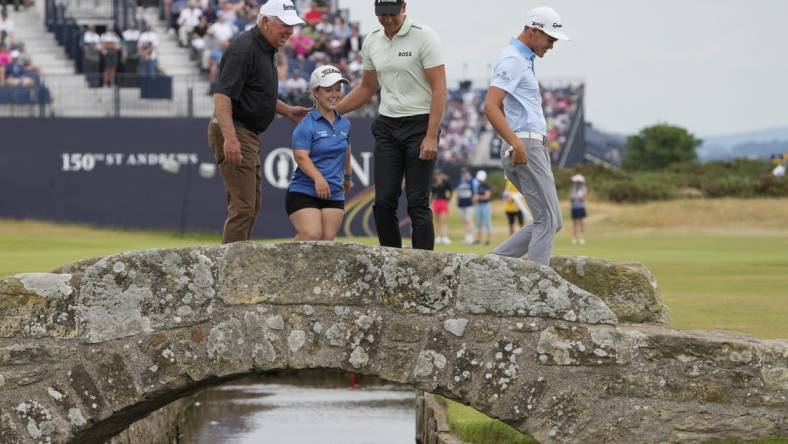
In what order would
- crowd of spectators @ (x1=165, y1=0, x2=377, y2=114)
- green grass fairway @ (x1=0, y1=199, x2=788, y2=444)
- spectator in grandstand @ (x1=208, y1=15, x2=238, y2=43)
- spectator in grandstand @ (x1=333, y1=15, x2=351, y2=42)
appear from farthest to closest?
spectator in grandstand @ (x1=333, y1=15, x2=351, y2=42) < spectator in grandstand @ (x1=208, y1=15, x2=238, y2=43) < crowd of spectators @ (x1=165, y1=0, x2=377, y2=114) < green grass fairway @ (x1=0, y1=199, x2=788, y2=444)

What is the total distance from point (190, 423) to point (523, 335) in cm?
1065

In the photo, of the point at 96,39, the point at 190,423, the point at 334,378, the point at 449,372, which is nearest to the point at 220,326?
the point at 449,372

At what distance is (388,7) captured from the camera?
10.2m

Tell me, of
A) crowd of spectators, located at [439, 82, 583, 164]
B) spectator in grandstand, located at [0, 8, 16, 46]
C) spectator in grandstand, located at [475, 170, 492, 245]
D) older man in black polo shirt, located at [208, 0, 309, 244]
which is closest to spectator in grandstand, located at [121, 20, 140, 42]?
spectator in grandstand, located at [0, 8, 16, 46]

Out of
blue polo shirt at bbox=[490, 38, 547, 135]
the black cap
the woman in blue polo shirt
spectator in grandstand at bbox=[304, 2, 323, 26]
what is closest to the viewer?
blue polo shirt at bbox=[490, 38, 547, 135]

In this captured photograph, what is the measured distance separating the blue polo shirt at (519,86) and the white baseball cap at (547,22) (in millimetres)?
166

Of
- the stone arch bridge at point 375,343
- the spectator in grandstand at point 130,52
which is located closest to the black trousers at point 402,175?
the stone arch bridge at point 375,343

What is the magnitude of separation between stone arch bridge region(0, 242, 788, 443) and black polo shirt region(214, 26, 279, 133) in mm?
1692

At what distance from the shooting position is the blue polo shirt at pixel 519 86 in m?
10.1

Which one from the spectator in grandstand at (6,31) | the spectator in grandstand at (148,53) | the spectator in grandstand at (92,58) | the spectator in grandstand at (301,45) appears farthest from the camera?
the spectator in grandstand at (301,45)

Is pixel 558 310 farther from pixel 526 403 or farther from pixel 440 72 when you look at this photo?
pixel 440 72

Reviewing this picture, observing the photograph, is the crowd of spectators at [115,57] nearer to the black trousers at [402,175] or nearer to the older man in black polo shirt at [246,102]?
the older man in black polo shirt at [246,102]

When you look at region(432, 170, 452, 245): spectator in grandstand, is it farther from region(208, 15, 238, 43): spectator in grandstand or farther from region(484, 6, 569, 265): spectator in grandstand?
region(484, 6, 569, 265): spectator in grandstand

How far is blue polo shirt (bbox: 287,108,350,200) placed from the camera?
1060 cm
